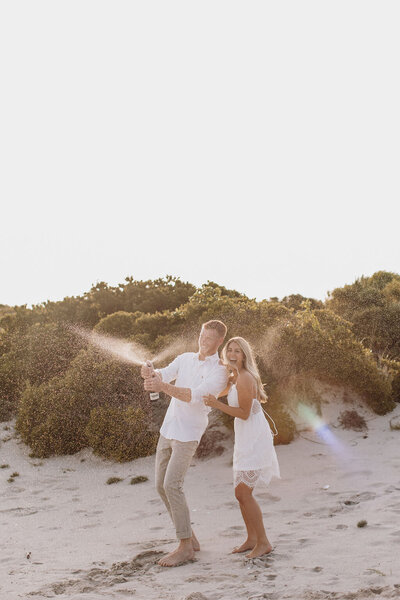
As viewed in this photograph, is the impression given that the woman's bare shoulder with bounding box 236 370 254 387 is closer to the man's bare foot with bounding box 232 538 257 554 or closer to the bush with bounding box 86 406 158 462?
the man's bare foot with bounding box 232 538 257 554

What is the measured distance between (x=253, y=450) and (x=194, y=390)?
0.84m

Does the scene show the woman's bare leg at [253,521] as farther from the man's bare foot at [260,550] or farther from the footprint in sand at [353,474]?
the footprint in sand at [353,474]

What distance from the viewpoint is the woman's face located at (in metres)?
6.06

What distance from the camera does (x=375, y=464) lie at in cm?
930

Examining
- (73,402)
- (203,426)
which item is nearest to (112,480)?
(73,402)

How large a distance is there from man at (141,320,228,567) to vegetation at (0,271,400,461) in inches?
183

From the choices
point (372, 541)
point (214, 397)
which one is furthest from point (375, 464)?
point (214, 397)

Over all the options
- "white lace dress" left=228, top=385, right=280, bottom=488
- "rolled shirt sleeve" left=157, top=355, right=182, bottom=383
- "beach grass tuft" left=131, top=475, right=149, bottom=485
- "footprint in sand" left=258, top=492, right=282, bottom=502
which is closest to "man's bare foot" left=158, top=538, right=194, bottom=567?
"white lace dress" left=228, top=385, right=280, bottom=488

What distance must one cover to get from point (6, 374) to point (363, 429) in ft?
24.2

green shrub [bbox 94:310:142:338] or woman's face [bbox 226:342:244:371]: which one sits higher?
green shrub [bbox 94:310:142:338]

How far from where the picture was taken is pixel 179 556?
5949 mm

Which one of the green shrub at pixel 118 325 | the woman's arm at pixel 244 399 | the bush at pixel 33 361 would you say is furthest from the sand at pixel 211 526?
the green shrub at pixel 118 325

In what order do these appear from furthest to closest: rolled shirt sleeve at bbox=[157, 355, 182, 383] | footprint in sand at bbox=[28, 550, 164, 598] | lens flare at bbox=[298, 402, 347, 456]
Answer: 1. lens flare at bbox=[298, 402, 347, 456]
2. rolled shirt sleeve at bbox=[157, 355, 182, 383]
3. footprint in sand at bbox=[28, 550, 164, 598]

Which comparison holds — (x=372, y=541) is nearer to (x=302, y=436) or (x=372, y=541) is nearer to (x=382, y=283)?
(x=302, y=436)
